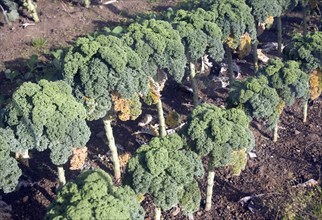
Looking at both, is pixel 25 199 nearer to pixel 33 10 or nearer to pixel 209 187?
pixel 209 187

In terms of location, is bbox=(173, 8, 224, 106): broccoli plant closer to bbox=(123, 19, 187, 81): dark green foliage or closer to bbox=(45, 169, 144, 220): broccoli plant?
bbox=(123, 19, 187, 81): dark green foliage

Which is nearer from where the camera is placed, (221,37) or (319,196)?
(319,196)

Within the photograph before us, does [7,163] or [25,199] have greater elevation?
[7,163]

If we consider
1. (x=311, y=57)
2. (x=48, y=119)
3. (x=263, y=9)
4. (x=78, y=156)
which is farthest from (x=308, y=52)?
(x=48, y=119)

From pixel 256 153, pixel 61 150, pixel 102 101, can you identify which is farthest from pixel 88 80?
pixel 256 153

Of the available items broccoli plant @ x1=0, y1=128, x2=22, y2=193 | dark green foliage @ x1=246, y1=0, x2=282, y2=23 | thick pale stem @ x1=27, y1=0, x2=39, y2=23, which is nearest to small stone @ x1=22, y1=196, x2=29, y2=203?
broccoli plant @ x1=0, y1=128, x2=22, y2=193

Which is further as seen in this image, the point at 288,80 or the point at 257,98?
the point at 288,80

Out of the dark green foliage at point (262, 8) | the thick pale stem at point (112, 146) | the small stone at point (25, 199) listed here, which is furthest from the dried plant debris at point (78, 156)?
the dark green foliage at point (262, 8)

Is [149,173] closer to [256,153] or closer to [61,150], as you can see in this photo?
[61,150]
